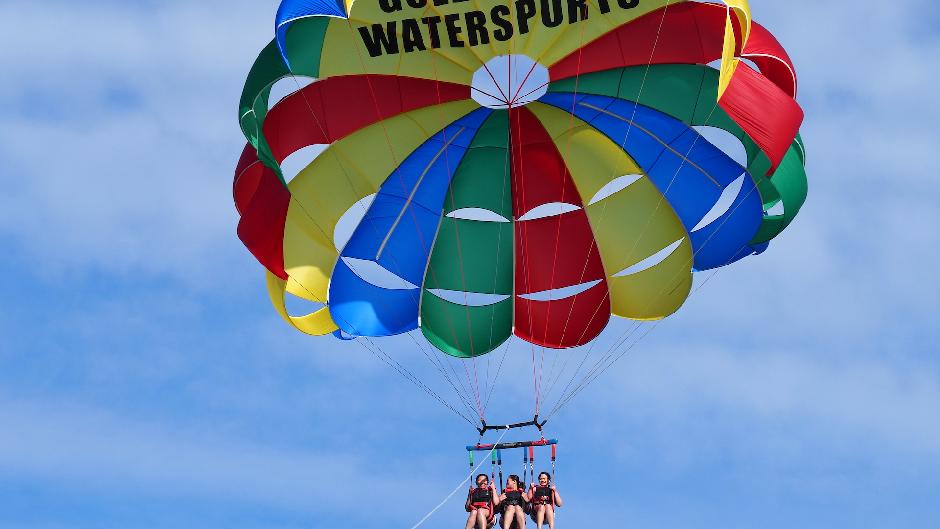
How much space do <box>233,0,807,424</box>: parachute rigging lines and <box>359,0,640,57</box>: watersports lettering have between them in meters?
0.02

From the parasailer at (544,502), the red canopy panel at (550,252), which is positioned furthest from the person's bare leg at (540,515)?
the red canopy panel at (550,252)

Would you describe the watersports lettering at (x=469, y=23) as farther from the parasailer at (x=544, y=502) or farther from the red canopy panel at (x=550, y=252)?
the parasailer at (x=544, y=502)

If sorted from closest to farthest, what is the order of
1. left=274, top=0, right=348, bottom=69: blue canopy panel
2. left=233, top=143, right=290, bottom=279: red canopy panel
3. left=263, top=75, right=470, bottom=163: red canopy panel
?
left=274, top=0, right=348, bottom=69: blue canopy panel → left=263, top=75, right=470, bottom=163: red canopy panel → left=233, top=143, right=290, bottom=279: red canopy panel

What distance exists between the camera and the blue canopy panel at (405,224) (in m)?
22.2

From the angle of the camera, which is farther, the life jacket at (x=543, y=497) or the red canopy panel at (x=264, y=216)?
the red canopy panel at (x=264, y=216)

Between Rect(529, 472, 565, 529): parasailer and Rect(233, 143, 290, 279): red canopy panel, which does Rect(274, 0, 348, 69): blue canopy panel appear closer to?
Rect(233, 143, 290, 279): red canopy panel

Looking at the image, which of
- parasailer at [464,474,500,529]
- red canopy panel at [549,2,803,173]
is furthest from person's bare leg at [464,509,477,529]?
red canopy panel at [549,2,803,173]

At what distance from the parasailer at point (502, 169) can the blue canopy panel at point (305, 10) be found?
3.05 feet

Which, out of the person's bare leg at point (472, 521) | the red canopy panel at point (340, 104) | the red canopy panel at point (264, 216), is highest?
the red canopy panel at point (340, 104)

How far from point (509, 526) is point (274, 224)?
4.66 meters

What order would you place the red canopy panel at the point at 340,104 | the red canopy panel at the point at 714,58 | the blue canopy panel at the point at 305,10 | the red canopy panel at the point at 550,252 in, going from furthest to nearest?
1. the red canopy panel at the point at 550,252
2. the red canopy panel at the point at 340,104
3. the red canopy panel at the point at 714,58
4. the blue canopy panel at the point at 305,10

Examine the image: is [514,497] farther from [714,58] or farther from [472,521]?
[714,58]

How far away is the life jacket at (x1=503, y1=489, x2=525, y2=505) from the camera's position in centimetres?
2088

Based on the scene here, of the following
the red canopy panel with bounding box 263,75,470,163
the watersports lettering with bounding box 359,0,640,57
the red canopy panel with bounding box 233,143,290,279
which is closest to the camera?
the watersports lettering with bounding box 359,0,640,57
